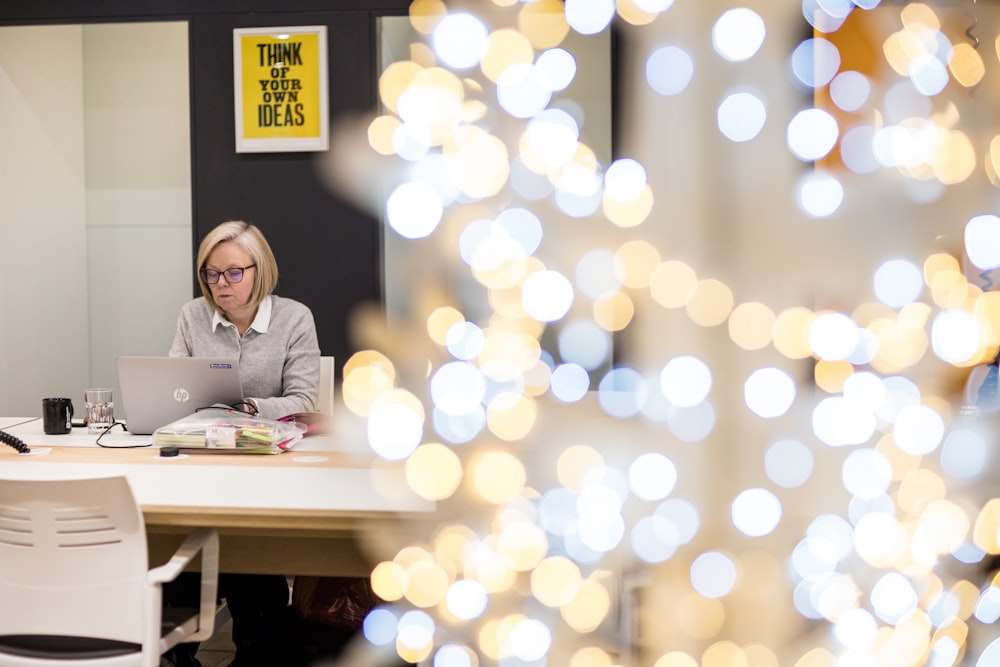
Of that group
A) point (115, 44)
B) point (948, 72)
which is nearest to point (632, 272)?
point (948, 72)

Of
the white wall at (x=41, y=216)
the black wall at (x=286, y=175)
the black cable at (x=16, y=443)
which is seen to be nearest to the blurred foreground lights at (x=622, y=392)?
the black cable at (x=16, y=443)

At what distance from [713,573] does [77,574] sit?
5.31ft

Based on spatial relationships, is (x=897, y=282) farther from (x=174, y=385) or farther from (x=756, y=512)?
(x=174, y=385)

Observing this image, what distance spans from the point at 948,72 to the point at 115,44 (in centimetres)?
498

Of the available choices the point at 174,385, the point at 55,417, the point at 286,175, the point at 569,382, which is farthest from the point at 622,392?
the point at 286,175

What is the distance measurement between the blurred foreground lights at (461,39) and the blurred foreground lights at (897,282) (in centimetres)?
25

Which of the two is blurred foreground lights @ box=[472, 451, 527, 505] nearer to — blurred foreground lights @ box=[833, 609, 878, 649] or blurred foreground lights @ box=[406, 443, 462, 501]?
blurred foreground lights @ box=[406, 443, 462, 501]

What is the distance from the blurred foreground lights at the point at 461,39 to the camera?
47cm

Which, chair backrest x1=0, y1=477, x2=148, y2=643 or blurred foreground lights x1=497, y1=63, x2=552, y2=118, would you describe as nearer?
blurred foreground lights x1=497, y1=63, x2=552, y2=118

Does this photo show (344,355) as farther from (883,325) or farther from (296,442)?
(883,325)

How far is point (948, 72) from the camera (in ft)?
1.48

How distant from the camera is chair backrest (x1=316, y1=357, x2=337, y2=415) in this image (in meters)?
3.03

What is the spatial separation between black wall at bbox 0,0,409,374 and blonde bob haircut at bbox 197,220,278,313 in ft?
3.01

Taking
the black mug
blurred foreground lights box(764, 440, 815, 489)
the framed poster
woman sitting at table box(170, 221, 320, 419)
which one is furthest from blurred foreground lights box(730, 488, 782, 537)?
the framed poster
